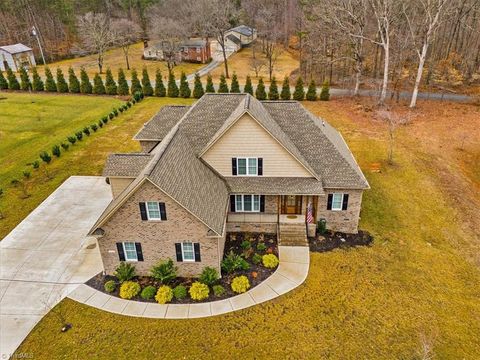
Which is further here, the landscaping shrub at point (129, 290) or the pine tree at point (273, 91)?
the pine tree at point (273, 91)

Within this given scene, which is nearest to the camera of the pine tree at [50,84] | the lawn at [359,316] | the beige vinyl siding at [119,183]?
the lawn at [359,316]

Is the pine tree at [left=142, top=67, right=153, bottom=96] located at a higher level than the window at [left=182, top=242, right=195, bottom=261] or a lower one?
higher

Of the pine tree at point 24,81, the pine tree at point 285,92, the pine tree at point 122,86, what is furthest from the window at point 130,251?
the pine tree at point 24,81

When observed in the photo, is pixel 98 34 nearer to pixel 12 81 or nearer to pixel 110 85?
pixel 12 81

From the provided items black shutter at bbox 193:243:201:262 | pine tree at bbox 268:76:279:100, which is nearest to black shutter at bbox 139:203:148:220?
black shutter at bbox 193:243:201:262

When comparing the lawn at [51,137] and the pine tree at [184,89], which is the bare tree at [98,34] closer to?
the lawn at [51,137]

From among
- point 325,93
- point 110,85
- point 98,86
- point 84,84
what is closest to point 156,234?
point 325,93

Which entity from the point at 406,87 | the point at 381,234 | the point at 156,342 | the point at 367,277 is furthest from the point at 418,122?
the point at 156,342

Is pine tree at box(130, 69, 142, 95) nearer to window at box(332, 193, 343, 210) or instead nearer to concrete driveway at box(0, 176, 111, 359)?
concrete driveway at box(0, 176, 111, 359)
